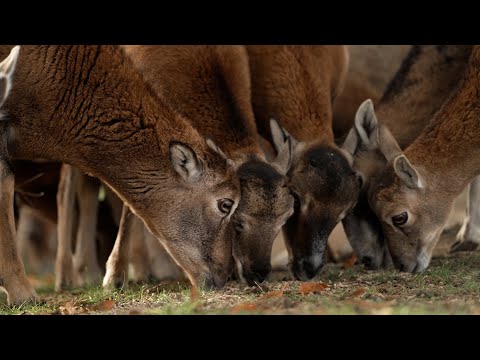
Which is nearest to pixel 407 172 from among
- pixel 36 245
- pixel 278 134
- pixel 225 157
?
pixel 278 134

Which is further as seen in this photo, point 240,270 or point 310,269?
point 310,269

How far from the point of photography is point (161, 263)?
11398 millimetres

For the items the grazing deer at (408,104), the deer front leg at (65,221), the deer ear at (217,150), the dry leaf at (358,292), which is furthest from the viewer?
the deer front leg at (65,221)

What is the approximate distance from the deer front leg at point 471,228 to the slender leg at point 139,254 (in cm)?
388

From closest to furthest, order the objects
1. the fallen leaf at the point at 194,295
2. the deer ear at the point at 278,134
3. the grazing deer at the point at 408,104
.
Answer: the fallen leaf at the point at 194,295 → the deer ear at the point at 278,134 → the grazing deer at the point at 408,104

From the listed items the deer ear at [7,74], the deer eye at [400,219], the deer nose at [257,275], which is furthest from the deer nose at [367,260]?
the deer ear at [7,74]

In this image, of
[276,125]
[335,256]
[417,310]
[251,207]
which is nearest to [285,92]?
[276,125]

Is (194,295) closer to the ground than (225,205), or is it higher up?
closer to the ground

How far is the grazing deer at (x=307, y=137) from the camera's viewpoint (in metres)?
9.77

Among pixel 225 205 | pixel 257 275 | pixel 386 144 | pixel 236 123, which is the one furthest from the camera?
pixel 386 144

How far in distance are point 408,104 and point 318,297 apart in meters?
Result: 4.16

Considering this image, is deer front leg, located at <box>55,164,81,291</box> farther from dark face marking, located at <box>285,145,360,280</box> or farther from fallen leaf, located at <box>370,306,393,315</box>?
fallen leaf, located at <box>370,306,393,315</box>

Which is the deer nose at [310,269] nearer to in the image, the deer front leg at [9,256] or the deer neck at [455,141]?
the deer neck at [455,141]

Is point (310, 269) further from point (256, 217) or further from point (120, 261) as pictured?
point (120, 261)
